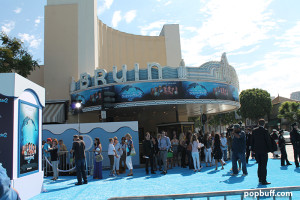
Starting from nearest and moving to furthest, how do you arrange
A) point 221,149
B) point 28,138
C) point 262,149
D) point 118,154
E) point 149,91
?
point 28,138 < point 262,149 < point 118,154 < point 221,149 < point 149,91

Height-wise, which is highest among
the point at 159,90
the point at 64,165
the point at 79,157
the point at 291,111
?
the point at 159,90

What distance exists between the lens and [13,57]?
20.8 metres

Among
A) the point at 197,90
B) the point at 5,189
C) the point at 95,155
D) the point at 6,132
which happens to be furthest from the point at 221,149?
the point at 5,189

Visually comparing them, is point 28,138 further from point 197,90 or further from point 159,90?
point 197,90

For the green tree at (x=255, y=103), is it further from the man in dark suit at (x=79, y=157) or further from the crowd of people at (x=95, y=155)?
the man in dark suit at (x=79, y=157)

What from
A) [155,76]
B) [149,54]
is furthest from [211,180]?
[149,54]

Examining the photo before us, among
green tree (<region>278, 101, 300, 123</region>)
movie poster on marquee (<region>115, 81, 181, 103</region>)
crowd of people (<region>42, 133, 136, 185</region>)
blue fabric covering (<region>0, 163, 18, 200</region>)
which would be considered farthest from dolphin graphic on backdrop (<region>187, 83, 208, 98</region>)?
green tree (<region>278, 101, 300, 123</region>)

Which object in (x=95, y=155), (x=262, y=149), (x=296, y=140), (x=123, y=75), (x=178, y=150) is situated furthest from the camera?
(x=123, y=75)

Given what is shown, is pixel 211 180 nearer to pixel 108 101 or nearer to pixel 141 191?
pixel 141 191

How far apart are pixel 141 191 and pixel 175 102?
11.1m

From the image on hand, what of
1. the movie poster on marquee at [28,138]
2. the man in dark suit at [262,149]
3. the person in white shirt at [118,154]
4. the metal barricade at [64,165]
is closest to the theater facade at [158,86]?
the metal barricade at [64,165]

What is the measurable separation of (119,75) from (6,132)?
1285cm

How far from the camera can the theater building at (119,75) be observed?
61.2 ft

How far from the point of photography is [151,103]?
18.4 m
